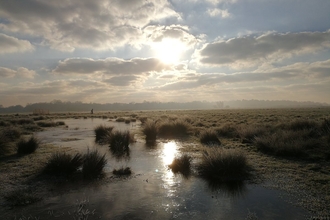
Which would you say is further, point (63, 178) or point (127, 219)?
point (63, 178)

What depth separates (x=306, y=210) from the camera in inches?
218

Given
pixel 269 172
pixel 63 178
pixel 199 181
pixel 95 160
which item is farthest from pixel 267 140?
pixel 63 178

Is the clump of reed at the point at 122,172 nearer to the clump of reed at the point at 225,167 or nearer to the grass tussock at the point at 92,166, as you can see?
the grass tussock at the point at 92,166

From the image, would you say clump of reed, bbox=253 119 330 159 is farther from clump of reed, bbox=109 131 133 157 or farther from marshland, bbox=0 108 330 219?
clump of reed, bbox=109 131 133 157

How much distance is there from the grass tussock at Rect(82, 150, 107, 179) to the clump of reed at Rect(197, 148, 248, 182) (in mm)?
4006

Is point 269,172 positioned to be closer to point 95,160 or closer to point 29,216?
point 95,160

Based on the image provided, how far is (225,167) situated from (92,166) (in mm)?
5165

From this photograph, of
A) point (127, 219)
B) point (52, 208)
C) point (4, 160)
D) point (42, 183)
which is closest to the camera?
point (127, 219)

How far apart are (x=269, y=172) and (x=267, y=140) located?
454cm

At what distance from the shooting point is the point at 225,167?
8.53 meters

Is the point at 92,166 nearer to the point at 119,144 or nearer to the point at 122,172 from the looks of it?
the point at 122,172

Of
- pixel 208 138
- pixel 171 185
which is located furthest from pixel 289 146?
pixel 171 185

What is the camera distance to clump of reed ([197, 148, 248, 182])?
8.36 metres

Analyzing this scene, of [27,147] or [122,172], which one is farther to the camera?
[27,147]
